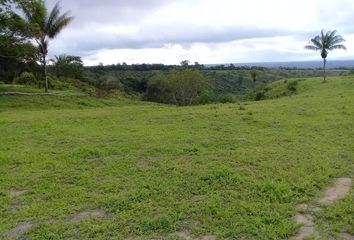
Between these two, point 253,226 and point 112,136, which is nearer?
point 253,226

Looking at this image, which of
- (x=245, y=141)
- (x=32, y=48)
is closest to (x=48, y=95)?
(x=32, y=48)

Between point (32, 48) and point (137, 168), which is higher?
point (32, 48)

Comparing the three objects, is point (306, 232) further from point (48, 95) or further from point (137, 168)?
point (48, 95)

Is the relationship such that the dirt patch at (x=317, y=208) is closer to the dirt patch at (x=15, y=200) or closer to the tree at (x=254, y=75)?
the dirt patch at (x=15, y=200)

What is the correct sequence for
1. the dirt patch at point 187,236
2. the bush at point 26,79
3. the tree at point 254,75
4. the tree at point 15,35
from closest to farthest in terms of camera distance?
the dirt patch at point 187,236 → the tree at point 15,35 → the bush at point 26,79 → the tree at point 254,75

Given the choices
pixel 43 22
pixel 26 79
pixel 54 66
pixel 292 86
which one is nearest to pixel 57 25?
pixel 43 22

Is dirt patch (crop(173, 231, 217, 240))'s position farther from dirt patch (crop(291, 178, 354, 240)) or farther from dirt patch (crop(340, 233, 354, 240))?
dirt patch (crop(340, 233, 354, 240))

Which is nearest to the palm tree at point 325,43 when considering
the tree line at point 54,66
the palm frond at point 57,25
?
the tree line at point 54,66

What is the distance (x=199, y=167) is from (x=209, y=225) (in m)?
2.17

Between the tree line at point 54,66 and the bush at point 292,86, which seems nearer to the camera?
the tree line at point 54,66

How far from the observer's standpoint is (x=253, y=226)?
4.51m

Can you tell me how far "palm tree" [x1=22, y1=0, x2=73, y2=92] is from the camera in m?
21.6

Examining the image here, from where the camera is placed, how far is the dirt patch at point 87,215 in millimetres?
4863

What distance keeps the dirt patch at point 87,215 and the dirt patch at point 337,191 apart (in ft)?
9.52
